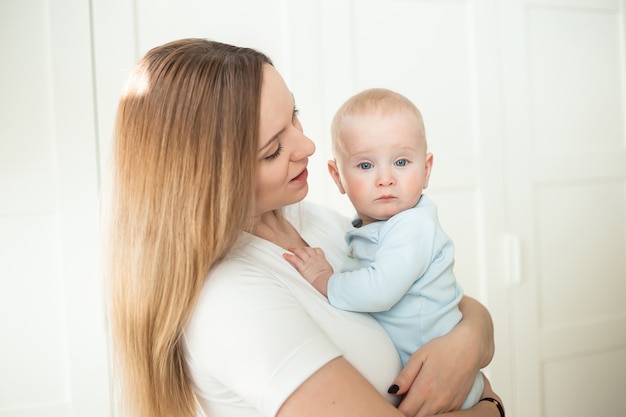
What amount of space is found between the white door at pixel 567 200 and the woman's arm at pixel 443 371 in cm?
162

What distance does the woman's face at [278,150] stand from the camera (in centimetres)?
97

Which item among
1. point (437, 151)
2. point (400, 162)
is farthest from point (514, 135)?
point (400, 162)

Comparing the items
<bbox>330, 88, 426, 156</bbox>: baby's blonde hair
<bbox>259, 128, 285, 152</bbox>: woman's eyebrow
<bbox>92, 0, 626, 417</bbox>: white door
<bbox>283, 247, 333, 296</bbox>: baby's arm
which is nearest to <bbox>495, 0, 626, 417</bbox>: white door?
<bbox>92, 0, 626, 417</bbox>: white door

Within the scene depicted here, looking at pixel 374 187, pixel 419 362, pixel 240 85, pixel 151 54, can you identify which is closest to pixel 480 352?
pixel 419 362

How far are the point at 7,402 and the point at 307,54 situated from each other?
153cm

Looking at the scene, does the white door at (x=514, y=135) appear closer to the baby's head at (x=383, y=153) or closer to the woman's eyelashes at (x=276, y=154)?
the baby's head at (x=383, y=153)

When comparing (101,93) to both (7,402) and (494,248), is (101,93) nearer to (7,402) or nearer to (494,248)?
(7,402)

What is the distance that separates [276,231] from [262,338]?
0.40 metres

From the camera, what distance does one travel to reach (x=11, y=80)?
1.82 m

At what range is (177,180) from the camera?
2.96 feet

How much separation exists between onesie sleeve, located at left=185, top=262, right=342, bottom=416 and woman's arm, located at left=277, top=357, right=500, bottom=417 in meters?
0.01

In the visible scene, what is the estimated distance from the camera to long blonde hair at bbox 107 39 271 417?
2.96ft

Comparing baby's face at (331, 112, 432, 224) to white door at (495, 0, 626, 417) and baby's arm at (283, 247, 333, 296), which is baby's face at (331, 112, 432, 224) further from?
white door at (495, 0, 626, 417)

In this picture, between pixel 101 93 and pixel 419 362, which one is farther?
pixel 101 93
